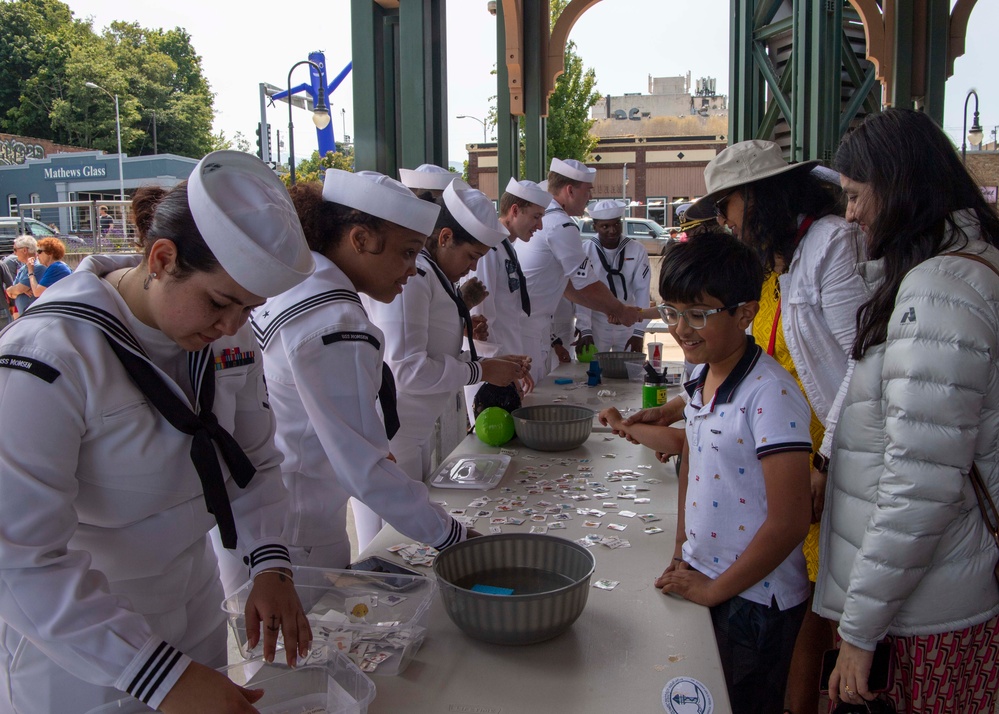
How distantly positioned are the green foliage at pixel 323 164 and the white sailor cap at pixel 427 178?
32.3 inches

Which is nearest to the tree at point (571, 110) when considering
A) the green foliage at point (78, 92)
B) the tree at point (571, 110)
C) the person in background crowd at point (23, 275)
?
the tree at point (571, 110)

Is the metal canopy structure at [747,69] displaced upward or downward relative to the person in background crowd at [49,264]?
upward

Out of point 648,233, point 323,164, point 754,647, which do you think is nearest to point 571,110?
point 648,233

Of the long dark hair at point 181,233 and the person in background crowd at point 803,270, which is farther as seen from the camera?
the person in background crowd at point 803,270

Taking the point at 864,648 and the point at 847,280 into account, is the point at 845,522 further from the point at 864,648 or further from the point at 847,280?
the point at 847,280

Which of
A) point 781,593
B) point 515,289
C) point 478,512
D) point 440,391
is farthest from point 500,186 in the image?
point 781,593

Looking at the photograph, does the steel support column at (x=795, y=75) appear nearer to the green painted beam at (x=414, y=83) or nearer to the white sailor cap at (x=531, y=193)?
the white sailor cap at (x=531, y=193)

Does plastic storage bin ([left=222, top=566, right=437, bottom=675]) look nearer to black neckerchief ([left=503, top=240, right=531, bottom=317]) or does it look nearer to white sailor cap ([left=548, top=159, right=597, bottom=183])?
black neckerchief ([left=503, top=240, right=531, bottom=317])

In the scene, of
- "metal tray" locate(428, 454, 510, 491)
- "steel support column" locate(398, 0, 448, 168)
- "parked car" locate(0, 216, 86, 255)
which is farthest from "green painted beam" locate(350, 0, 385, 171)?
"parked car" locate(0, 216, 86, 255)

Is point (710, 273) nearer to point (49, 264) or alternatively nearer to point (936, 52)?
point (936, 52)

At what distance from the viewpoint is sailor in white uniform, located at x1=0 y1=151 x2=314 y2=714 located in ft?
3.41

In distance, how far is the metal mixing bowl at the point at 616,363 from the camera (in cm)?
407

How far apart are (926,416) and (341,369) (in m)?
Answer: 1.14

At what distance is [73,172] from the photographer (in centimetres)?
3278
